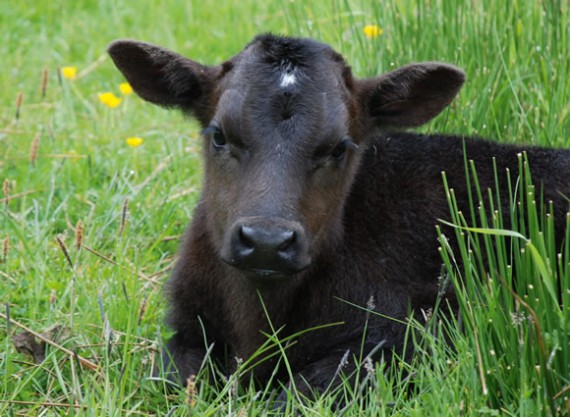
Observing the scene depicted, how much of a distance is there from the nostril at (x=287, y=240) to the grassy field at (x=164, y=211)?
72cm

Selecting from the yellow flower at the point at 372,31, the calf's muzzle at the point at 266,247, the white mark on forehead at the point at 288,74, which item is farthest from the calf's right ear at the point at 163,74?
the yellow flower at the point at 372,31

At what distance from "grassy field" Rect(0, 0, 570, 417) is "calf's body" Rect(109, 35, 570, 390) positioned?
0.79ft

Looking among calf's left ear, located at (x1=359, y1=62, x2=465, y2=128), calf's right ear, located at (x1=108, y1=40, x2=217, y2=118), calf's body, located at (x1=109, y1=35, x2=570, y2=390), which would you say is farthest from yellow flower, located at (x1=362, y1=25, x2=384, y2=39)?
calf's right ear, located at (x1=108, y1=40, x2=217, y2=118)

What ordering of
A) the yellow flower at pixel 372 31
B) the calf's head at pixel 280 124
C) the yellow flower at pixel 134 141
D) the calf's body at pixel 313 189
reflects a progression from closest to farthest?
the calf's head at pixel 280 124 < the calf's body at pixel 313 189 < the yellow flower at pixel 372 31 < the yellow flower at pixel 134 141

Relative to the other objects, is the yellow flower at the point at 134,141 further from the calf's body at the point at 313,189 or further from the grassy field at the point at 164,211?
the calf's body at the point at 313,189

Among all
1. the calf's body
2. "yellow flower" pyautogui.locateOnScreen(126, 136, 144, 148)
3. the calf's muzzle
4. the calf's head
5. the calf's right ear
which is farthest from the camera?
"yellow flower" pyautogui.locateOnScreen(126, 136, 144, 148)

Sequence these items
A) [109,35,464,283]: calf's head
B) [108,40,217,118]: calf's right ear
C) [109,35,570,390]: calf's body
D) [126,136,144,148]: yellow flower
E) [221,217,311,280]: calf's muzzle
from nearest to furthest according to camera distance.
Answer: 1. [221,217,311,280]: calf's muzzle
2. [109,35,464,283]: calf's head
3. [109,35,570,390]: calf's body
4. [108,40,217,118]: calf's right ear
5. [126,136,144,148]: yellow flower

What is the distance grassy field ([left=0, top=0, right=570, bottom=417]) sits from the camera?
15.0ft

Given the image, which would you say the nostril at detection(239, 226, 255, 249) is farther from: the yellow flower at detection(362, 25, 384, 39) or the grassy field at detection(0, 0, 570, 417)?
the yellow flower at detection(362, 25, 384, 39)

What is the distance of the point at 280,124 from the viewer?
5.46 metres

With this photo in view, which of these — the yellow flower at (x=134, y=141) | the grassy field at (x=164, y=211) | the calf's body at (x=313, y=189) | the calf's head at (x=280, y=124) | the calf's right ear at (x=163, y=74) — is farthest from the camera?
A: the yellow flower at (x=134, y=141)

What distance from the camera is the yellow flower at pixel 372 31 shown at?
25.5 feet

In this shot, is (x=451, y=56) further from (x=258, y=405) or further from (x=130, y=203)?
(x=258, y=405)

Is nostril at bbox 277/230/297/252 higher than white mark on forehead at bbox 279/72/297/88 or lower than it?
lower
